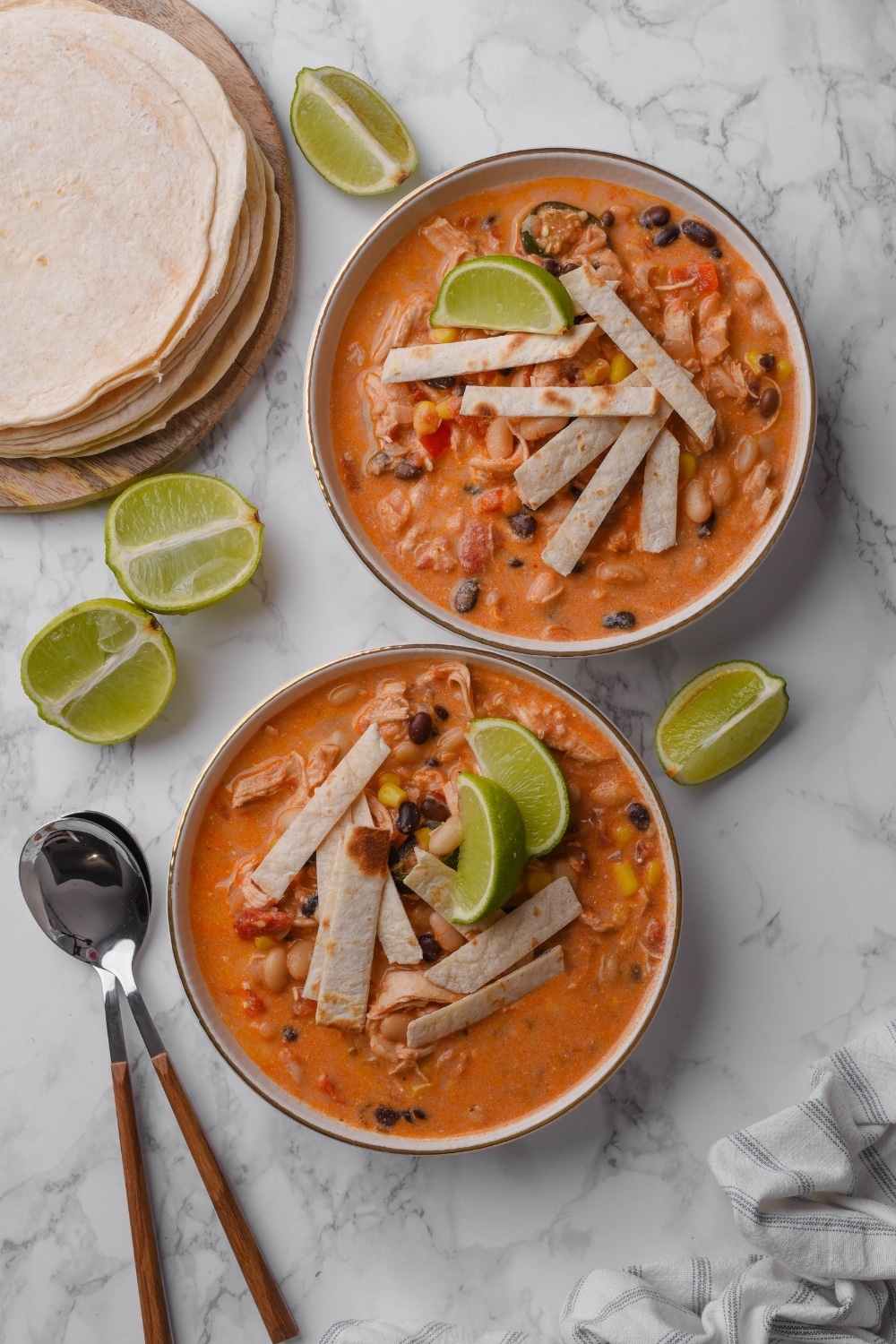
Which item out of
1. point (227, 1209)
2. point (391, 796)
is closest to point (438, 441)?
point (391, 796)

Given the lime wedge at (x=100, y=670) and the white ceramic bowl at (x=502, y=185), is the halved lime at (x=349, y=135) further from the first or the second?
the lime wedge at (x=100, y=670)

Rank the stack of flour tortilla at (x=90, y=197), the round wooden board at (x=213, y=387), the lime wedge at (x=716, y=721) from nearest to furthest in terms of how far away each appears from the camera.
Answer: the stack of flour tortilla at (x=90, y=197) < the lime wedge at (x=716, y=721) < the round wooden board at (x=213, y=387)

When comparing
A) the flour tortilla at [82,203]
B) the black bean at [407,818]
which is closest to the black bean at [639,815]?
the black bean at [407,818]

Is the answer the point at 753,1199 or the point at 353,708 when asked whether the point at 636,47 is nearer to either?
the point at 353,708

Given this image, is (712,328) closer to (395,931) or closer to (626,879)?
(626,879)

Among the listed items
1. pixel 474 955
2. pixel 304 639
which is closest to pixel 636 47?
pixel 304 639

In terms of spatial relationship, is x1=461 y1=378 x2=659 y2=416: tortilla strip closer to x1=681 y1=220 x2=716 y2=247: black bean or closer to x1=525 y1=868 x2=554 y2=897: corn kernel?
x1=681 y1=220 x2=716 y2=247: black bean
